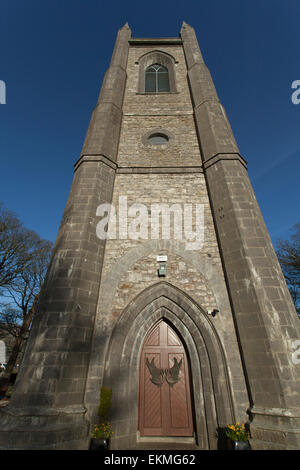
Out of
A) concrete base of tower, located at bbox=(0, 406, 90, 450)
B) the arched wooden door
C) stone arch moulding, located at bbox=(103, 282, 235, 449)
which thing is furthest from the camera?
the arched wooden door

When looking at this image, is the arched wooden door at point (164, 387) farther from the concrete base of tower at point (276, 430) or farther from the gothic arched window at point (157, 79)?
the gothic arched window at point (157, 79)

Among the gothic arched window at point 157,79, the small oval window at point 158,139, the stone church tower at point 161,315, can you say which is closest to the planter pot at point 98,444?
the stone church tower at point 161,315

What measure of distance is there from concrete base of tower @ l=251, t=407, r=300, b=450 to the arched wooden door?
1479 millimetres

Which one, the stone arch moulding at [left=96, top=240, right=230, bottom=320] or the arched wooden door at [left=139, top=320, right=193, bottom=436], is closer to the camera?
the arched wooden door at [left=139, top=320, right=193, bottom=436]

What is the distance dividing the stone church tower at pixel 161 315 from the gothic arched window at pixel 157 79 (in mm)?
5728

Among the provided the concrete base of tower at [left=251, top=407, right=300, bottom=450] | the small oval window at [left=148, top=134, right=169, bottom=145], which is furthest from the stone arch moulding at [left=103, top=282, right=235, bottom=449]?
the small oval window at [left=148, top=134, right=169, bottom=145]

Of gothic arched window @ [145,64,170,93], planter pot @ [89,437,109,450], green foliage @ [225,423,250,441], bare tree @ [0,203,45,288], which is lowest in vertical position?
planter pot @ [89,437,109,450]

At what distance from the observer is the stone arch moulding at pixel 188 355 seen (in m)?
4.59

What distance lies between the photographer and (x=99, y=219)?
6.46 m

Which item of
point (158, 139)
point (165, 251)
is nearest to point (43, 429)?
point (165, 251)

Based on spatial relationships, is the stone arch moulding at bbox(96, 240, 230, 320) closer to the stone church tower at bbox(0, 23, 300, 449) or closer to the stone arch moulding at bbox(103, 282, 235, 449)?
the stone church tower at bbox(0, 23, 300, 449)

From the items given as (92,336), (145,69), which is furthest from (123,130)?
(92,336)

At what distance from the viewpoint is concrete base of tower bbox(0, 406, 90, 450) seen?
12.2ft
